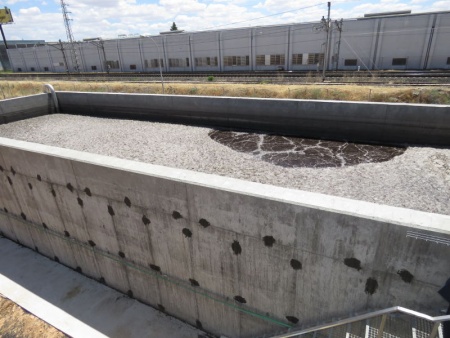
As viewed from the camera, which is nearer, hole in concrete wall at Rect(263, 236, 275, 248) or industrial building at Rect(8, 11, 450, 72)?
hole in concrete wall at Rect(263, 236, 275, 248)

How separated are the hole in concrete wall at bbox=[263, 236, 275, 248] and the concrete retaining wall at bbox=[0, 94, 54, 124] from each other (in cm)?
1841

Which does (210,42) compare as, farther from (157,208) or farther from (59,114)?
(157,208)

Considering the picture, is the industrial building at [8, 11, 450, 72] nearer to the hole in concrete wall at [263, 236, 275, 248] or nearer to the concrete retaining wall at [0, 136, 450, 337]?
the concrete retaining wall at [0, 136, 450, 337]

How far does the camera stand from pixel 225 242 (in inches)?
222

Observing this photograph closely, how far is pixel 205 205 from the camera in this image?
5.52m

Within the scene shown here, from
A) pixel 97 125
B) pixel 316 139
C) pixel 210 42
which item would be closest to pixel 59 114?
pixel 97 125

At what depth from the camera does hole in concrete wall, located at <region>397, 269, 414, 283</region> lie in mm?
4148

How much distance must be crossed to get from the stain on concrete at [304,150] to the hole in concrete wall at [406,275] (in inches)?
237

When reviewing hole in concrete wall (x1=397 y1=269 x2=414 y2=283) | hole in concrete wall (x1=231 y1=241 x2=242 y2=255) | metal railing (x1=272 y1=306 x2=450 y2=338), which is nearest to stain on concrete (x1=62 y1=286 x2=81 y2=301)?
hole in concrete wall (x1=231 y1=241 x2=242 y2=255)

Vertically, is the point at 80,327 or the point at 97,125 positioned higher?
the point at 97,125

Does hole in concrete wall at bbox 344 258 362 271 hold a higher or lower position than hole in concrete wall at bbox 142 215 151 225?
higher

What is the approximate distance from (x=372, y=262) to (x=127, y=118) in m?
15.6

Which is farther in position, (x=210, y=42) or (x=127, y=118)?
(x=210, y=42)

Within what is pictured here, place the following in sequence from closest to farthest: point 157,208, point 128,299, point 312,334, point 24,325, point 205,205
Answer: point 312,334 < point 205,205 < point 157,208 < point 24,325 < point 128,299
